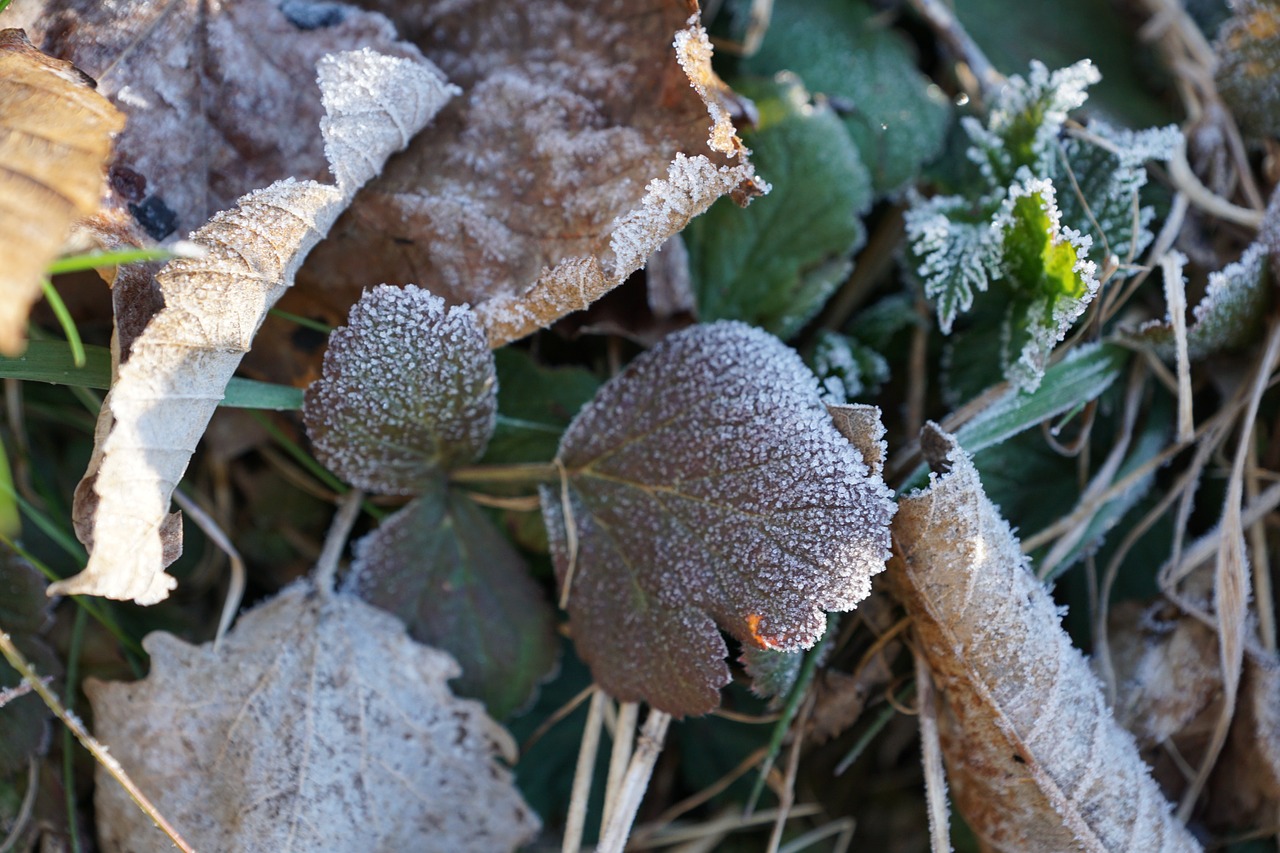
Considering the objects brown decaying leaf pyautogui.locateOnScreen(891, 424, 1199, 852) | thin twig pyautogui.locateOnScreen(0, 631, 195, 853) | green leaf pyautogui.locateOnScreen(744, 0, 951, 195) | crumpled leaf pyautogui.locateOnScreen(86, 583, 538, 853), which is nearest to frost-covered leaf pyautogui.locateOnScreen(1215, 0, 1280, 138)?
green leaf pyautogui.locateOnScreen(744, 0, 951, 195)

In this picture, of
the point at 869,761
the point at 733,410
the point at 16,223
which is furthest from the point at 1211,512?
the point at 16,223

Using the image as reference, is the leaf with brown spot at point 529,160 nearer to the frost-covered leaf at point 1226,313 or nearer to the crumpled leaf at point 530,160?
the crumpled leaf at point 530,160

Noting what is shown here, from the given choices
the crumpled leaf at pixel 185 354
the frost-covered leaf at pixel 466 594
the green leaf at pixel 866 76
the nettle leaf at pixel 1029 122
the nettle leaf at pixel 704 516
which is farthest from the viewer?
the green leaf at pixel 866 76

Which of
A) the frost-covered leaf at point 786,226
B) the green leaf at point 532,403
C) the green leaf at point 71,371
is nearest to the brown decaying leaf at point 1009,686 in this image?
the frost-covered leaf at point 786,226

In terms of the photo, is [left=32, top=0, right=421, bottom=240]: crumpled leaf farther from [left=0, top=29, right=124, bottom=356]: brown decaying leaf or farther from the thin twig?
the thin twig

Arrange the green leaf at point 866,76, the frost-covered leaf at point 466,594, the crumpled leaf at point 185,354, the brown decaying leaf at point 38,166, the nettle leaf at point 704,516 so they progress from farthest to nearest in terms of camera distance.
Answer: the green leaf at point 866,76 → the frost-covered leaf at point 466,594 → the nettle leaf at point 704,516 → the crumpled leaf at point 185,354 → the brown decaying leaf at point 38,166

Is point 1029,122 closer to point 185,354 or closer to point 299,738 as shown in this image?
point 185,354
